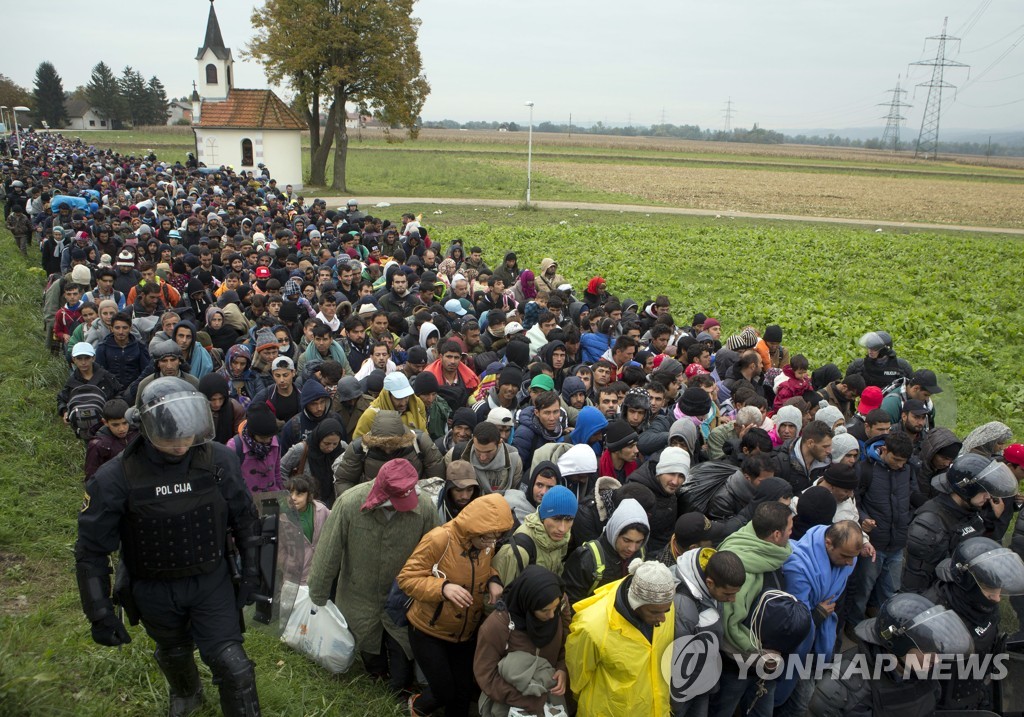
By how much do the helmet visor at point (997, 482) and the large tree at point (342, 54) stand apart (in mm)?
37746

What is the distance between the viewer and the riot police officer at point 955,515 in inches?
198

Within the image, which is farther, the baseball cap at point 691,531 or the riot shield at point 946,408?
the riot shield at point 946,408

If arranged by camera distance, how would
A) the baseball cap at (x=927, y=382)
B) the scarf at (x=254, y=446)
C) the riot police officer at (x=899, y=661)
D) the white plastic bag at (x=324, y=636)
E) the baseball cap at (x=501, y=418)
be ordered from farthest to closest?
the baseball cap at (x=927, y=382), the baseball cap at (x=501, y=418), the scarf at (x=254, y=446), the white plastic bag at (x=324, y=636), the riot police officer at (x=899, y=661)

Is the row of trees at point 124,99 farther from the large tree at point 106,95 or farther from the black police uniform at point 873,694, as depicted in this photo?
the black police uniform at point 873,694

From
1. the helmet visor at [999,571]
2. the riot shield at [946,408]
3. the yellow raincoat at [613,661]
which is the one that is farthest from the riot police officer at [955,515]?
the riot shield at [946,408]

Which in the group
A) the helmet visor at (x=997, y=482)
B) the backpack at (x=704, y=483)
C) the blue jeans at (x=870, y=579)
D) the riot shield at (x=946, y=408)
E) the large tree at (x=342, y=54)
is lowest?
the blue jeans at (x=870, y=579)

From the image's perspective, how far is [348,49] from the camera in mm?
39094

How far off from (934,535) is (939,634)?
1.63 m

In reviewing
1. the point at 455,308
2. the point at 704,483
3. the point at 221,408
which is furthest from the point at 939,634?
the point at 455,308

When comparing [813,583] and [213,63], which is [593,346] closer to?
[813,583]

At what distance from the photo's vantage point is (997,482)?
502 cm

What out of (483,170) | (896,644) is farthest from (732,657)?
(483,170)

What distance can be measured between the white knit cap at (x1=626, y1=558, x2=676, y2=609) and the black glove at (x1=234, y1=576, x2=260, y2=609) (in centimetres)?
198

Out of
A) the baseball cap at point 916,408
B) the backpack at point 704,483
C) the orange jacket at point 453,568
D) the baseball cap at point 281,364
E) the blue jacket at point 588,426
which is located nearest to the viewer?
the orange jacket at point 453,568
